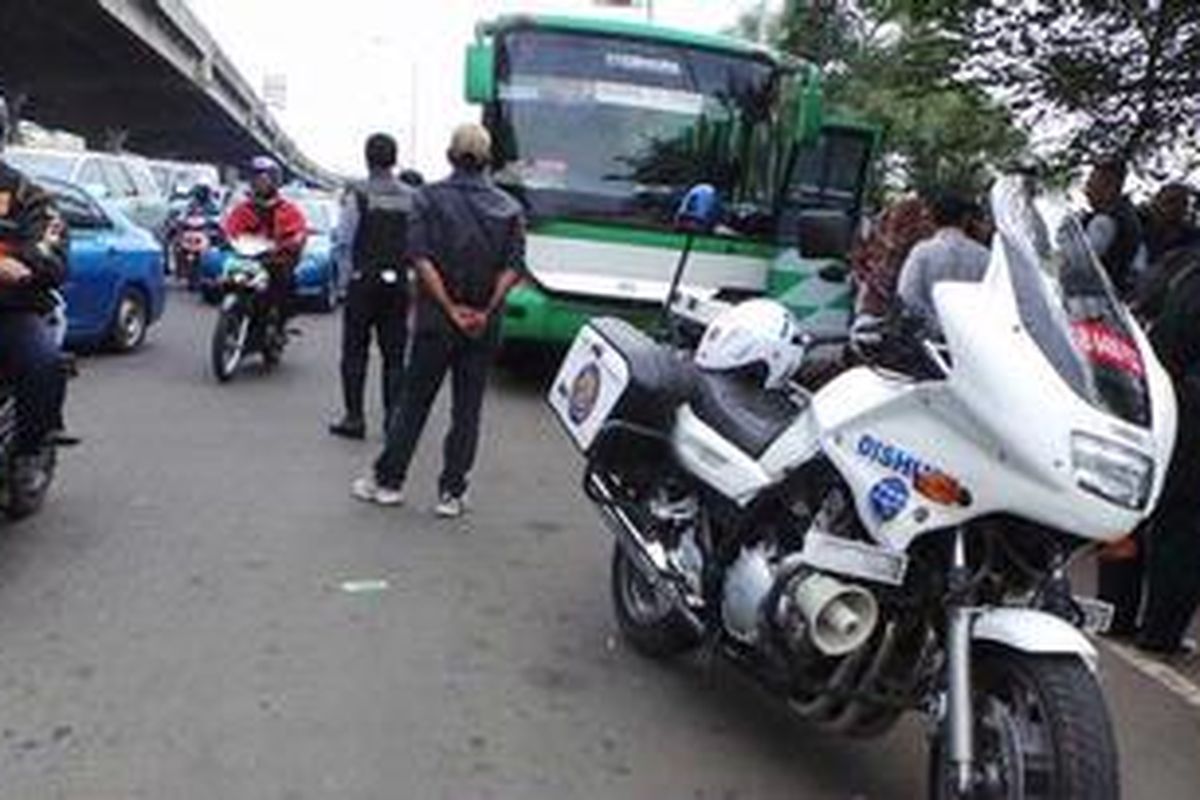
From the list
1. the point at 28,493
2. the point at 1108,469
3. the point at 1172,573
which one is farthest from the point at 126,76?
the point at 1108,469

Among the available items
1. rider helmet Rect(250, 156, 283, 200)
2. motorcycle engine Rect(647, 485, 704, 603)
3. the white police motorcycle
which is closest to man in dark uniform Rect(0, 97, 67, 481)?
motorcycle engine Rect(647, 485, 704, 603)

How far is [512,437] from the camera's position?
1161 centimetres

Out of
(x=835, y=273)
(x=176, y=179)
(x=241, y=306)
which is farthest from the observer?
(x=176, y=179)

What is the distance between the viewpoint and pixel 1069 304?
4.69 m

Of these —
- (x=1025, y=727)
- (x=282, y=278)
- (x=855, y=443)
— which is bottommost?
(x=282, y=278)

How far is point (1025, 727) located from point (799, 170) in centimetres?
1103

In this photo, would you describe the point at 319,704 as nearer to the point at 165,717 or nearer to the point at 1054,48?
the point at 165,717

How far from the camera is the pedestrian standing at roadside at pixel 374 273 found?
10773mm

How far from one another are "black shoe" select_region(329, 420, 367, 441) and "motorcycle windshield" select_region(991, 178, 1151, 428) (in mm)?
6452

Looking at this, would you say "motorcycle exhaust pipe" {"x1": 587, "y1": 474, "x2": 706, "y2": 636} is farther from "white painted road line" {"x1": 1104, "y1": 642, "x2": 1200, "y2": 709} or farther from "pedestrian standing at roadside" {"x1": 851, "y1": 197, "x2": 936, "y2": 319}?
"pedestrian standing at roadside" {"x1": 851, "y1": 197, "x2": 936, "y2": 319}

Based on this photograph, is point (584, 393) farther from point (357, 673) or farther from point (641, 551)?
point (357, 673)

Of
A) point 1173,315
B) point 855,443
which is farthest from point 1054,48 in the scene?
point 855,443

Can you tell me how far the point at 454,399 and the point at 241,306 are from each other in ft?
16.5

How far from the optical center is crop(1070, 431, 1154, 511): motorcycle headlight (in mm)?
4293
